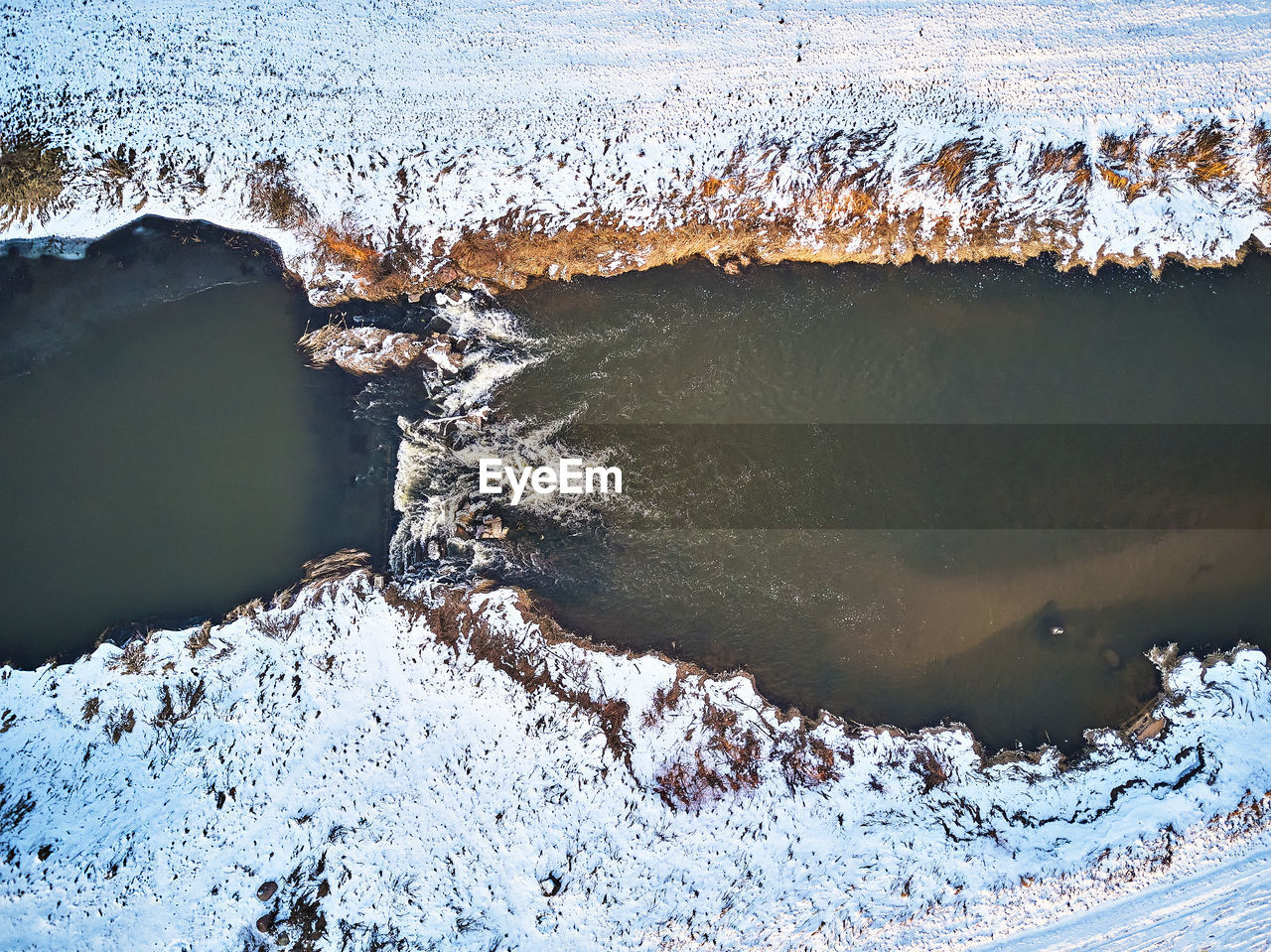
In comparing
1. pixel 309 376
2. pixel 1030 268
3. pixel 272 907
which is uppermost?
pixel 1030 268

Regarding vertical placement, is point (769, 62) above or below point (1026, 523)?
above

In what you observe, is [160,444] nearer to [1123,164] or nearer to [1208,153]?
[1123,164]

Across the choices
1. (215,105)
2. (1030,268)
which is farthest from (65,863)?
(1030,268)

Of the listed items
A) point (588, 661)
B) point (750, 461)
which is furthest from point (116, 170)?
point (750, 461)

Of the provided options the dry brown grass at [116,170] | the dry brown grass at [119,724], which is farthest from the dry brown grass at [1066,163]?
the dry brown grass at [119,724]

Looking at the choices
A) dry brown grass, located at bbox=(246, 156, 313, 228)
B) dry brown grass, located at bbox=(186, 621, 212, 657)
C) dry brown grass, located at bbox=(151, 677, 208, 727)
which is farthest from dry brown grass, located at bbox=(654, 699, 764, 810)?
dry brown grass, located at bbox=(246, 156, 313, 228)

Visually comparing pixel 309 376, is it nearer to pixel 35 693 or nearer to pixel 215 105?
pixel 215 105

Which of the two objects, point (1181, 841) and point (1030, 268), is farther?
point (1030, 268)

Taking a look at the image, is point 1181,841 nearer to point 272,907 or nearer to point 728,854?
point 728,854
